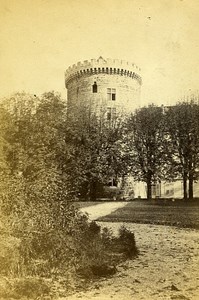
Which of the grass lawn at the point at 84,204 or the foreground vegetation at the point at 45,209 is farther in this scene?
the grass lawn at the point at 84,204

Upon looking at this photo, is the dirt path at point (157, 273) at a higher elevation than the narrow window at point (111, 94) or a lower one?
lower

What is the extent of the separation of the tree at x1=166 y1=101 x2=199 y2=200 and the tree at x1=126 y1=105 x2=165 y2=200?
0.23 meters

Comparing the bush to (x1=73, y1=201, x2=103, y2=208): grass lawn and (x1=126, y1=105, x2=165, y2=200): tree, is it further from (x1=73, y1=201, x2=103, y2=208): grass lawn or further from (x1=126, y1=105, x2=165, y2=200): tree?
(x1=126, y1=105, x2=165, y2=200): tree

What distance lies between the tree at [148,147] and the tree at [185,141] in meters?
0.23

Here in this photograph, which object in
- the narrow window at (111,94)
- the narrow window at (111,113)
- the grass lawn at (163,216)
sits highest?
the narrow window at (111,94)

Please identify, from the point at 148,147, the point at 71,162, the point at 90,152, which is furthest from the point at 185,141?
the point at 71,162

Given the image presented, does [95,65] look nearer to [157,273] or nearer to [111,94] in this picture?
[157,273]

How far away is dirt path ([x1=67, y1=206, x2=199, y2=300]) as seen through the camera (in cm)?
205

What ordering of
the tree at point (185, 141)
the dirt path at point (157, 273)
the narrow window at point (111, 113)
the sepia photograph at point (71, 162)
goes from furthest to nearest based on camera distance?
the narrow window at point (111, 113) → the tree at point (185, 141) → the sepia photograph at point (71, 162) → the dirt path at point (157, 273)

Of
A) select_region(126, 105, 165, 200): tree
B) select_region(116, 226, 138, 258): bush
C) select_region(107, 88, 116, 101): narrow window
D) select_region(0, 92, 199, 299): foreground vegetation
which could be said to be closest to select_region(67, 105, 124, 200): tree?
select_region(0, 92, 199, 299): foreground vegetation

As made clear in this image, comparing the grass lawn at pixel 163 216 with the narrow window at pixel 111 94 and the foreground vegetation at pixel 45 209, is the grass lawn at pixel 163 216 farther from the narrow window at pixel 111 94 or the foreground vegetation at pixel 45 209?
the narrow window at pixel 111 94

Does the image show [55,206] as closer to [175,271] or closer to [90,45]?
[175,271]

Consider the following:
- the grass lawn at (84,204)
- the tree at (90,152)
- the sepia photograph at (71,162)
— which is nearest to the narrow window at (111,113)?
the tree at (90,152)

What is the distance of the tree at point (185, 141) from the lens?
3.64 meters
